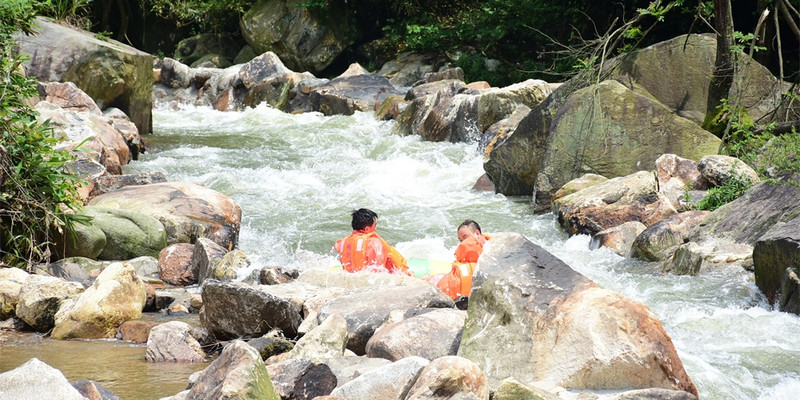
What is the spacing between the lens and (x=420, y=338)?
4.02 metres

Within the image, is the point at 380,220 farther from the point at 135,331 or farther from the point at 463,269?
the point at 135,331

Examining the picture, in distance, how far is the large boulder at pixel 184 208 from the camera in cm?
784

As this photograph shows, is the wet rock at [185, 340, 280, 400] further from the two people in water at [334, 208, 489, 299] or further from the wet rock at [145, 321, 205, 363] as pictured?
the two people in water at [334, 208, 489, 299]

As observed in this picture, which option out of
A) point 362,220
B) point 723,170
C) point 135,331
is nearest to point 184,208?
point 362,220

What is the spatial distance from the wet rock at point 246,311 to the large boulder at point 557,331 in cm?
141

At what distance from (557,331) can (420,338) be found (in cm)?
73

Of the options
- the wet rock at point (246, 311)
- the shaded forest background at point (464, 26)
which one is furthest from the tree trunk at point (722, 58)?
the wet rock at point (246, 311)

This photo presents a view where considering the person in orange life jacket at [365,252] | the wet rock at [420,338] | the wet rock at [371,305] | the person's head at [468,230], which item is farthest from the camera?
→ the person in orange life jacket at [365,252]

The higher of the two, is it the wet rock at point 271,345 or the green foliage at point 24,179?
the green foliage at point 24,179

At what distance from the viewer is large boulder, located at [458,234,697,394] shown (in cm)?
344

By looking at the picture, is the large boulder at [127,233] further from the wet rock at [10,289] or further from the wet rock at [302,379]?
the wet rock at [302,379]

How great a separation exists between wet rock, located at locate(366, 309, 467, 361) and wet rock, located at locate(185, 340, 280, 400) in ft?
3.08

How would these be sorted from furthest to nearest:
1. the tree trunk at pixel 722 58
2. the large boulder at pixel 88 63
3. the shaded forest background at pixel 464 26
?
the shaded forest background at pixel 464 26 < the large boulder at pixel 88 63 < the tree trunk at pixel 722 58

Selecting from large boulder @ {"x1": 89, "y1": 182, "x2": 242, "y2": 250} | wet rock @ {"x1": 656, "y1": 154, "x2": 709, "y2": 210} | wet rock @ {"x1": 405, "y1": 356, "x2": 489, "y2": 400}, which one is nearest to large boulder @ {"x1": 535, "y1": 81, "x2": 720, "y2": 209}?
wet rock @ {"x1": 656, "y1": 154, "x2": 709, "y2": 210}
